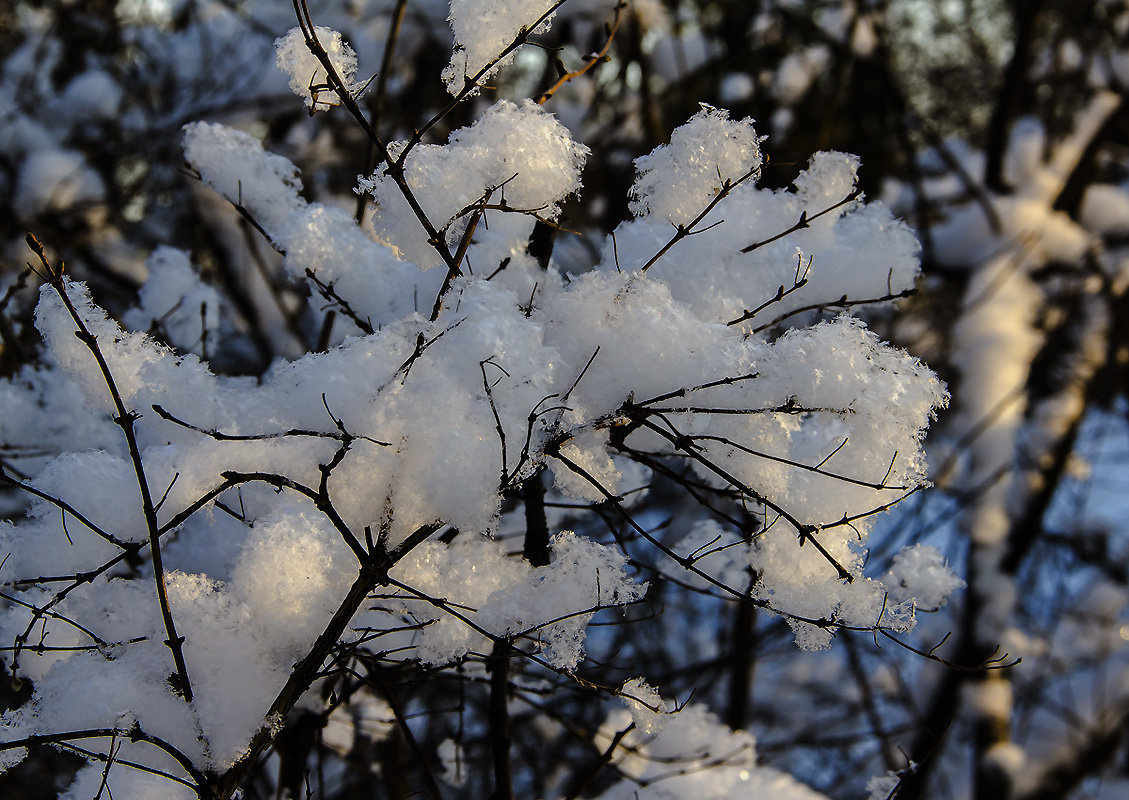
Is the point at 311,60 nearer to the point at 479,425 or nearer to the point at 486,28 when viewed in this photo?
the point at 486,28

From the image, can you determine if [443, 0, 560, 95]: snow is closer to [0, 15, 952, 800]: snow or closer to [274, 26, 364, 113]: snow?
[0, 15, 952, 800]: snow

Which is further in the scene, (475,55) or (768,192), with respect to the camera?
(768,192)

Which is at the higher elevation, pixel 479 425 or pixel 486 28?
pixel 486 28

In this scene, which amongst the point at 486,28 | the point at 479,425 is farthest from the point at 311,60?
Result: the point at 479,425

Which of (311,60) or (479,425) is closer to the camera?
(479,425)

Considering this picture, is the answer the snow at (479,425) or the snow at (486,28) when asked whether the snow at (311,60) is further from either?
the snow at (486,28)

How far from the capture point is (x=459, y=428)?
0.99 metres

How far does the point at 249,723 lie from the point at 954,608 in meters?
4.15

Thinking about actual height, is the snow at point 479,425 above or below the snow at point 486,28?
below

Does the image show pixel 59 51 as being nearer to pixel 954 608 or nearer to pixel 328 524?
pixel 328 524

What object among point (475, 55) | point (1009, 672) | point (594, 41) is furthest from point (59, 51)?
point (1009, 672)

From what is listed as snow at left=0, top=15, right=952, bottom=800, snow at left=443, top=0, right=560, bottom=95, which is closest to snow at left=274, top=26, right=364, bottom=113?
snow at left=0, top=15, right=952, bottom=800

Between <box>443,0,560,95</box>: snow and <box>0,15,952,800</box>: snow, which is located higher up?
<box>443,0,560,95</box>: snow

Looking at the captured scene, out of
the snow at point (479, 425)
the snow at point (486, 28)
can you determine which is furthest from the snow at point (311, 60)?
the snow at point (486, 28)
